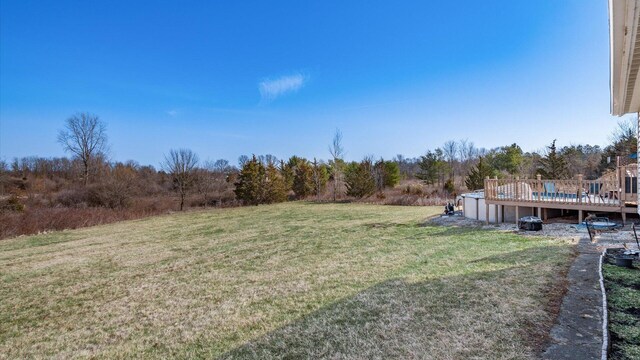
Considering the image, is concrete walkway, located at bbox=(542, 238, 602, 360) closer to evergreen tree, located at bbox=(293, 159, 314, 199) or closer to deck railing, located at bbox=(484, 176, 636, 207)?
deck railing, located at bbox=(484, 176, 636, 207)

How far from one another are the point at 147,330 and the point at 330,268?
284 cm

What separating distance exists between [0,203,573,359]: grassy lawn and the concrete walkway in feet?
0.42

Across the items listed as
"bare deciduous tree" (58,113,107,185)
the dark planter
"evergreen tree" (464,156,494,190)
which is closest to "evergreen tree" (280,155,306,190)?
"evergreen tree" (464,156,494,190)

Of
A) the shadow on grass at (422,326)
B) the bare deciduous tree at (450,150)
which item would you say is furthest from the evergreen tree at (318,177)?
the shadow on grass at (422,326)

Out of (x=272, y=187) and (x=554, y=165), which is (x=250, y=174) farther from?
(x=554, y=165)

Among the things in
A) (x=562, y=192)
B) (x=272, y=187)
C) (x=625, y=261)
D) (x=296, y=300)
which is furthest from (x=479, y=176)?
(x=296, y=300)

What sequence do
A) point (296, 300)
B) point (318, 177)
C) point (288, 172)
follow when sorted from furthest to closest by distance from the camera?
point (288, 172), point (318, 177), point (296, 300)

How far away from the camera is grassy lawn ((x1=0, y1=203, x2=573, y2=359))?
108 inches

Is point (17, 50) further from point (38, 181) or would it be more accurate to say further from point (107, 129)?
point (38, 181)

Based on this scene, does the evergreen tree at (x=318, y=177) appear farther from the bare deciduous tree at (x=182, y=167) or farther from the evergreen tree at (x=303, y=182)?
the bare deciduous tree at (x=182, y=167)

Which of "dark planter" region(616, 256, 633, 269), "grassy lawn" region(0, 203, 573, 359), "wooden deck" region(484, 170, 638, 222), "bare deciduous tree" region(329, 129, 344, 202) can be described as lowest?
"grassy lawn" region(0, 203, 573, 359)

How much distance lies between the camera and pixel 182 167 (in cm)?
2406

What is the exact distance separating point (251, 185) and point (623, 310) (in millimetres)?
20578

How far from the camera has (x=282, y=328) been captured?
3.10 m
